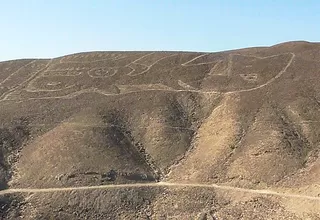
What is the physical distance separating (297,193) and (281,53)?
114 feet

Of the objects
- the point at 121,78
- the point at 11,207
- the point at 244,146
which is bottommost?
the point at 11,207

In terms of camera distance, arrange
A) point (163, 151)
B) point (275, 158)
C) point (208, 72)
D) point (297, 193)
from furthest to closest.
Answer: point (208, 72), point (163, 151), point (275, 158), point (297, 193)

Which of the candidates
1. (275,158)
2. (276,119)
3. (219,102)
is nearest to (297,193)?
(275,158)

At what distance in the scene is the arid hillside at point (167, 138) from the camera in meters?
49.2

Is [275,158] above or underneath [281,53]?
underneath

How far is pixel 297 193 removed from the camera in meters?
47.7

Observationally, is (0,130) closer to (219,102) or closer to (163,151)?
(163,151)

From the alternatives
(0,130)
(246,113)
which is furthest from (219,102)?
(0,130)

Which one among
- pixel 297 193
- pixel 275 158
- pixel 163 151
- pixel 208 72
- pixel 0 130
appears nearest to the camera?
pixel 297 193

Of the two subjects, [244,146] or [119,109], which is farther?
[119,109]

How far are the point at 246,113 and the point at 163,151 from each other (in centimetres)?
1067

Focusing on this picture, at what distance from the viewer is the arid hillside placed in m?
49.2

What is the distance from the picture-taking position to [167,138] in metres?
59.9

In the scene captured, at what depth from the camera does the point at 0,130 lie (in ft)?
208
